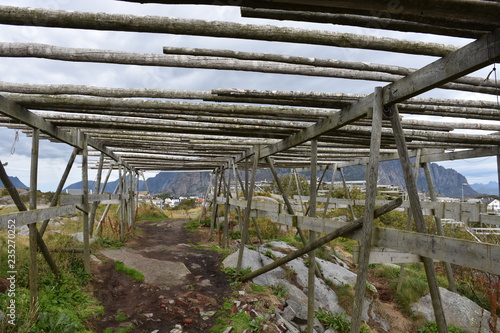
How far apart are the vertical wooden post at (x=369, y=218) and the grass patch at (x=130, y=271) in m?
5.95

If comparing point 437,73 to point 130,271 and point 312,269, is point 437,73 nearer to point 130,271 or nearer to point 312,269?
point 312,269

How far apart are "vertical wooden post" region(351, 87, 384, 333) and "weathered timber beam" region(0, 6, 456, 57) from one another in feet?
2.86

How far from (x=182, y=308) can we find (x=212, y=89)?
15.3 ft

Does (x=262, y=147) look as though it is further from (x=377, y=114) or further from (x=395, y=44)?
(x=395, y=44)

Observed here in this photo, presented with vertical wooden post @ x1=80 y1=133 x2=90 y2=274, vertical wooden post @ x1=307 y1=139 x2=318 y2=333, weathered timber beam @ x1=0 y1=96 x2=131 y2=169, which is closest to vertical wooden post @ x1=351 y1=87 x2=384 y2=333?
vertical wooden post @ x1=307 y1=139 x2=318 y2=333

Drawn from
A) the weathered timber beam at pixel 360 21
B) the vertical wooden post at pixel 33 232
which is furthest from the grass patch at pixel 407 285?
the vertical wooden post at pixel 33 232

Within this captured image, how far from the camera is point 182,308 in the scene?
6.70m

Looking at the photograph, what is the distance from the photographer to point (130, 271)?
28.1 ft

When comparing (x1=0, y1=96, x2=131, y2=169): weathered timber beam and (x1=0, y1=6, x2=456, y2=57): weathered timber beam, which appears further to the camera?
(x1=0, y1=96, x2=131, y2=169): weathered timber beam

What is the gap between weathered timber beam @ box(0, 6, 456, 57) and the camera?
8.87ft

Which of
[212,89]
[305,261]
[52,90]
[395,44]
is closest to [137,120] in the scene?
[52,90]

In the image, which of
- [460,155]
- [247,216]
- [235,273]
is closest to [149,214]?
[235,273]

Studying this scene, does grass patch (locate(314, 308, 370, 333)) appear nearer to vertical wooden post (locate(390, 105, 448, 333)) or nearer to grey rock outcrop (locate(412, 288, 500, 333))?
grey rock outcrop (locate(412, 288, 500, 333))

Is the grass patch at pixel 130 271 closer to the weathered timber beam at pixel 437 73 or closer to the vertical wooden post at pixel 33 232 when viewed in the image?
the vertical wooden post at pixel 33 232
